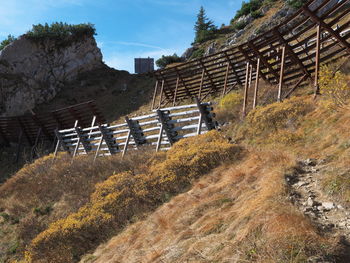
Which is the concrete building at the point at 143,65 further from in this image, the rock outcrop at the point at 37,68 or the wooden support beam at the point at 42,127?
the wooden support beam at the point at 42,127

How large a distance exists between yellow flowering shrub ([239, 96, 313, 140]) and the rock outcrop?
2791 cm

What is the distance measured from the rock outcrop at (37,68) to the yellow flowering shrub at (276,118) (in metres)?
27.9

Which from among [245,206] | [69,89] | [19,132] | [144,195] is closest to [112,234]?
[144,195]

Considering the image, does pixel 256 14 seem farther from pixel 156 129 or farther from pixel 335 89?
pixel 335 89

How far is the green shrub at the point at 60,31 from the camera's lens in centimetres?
3631

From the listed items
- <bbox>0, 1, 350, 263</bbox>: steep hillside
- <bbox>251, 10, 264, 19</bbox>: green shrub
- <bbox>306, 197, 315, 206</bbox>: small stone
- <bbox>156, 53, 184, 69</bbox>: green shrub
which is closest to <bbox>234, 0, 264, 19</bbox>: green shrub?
<bbox>251, 10, 264, 19</bbox>: green shrub

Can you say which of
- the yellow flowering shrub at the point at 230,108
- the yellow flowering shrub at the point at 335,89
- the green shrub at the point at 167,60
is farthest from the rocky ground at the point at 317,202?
the green shrub at the point at 167,60

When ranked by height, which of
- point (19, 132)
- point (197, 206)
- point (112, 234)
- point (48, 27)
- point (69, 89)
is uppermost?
point (48, 27)

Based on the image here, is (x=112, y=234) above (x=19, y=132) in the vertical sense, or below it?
below

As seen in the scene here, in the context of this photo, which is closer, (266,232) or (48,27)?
(266,232)

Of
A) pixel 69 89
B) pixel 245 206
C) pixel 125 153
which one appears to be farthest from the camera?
pixel 69 89

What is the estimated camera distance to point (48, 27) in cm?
3803

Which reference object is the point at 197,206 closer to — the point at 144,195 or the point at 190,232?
the point at 190,232

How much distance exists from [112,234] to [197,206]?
8.12 feet
